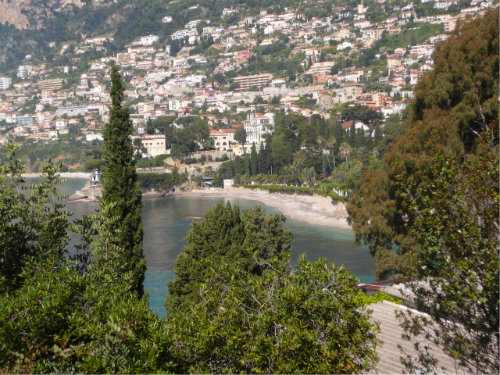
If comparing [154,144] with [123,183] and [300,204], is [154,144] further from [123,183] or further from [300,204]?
[123,183]

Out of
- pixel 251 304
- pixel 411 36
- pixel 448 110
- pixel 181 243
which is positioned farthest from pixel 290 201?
pixel 411 36

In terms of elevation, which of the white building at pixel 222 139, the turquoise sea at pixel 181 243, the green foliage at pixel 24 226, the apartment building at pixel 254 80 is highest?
the apartment building at pixel 254 80

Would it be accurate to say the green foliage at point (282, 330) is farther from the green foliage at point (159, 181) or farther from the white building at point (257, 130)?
the white building at point (257, 130)

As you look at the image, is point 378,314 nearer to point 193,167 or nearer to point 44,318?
point 44,318

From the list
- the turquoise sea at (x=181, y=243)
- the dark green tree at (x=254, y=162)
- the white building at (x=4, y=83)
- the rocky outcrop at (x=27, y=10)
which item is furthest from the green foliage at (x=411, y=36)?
the rocky outcrop at (x=27, y=10)

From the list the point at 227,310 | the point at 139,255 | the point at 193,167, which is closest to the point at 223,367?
the point at 227,310

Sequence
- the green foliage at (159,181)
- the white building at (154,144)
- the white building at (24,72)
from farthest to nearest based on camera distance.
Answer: the white building at (24,72), the white building at (154,144), the green foliage at (159,181)
